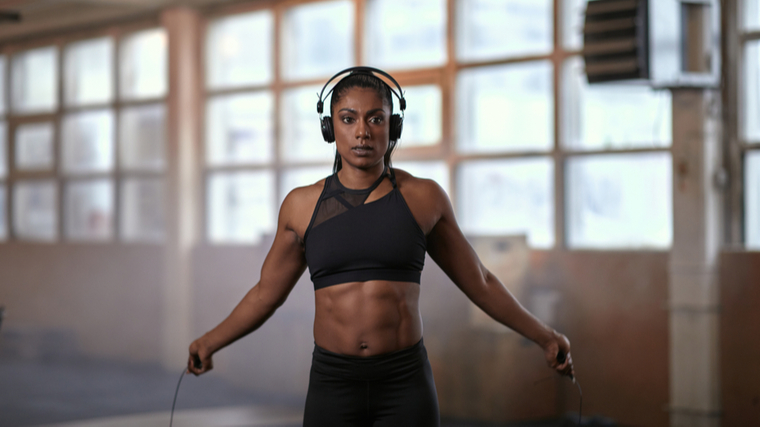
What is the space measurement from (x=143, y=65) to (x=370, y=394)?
5.47 meters

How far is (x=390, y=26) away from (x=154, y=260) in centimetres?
278

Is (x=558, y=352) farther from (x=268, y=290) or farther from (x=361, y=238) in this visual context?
(x=268, y=290)

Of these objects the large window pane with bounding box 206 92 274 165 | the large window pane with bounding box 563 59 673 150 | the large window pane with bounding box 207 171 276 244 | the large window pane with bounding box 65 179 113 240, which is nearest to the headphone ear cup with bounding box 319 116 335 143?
the large window pane with bounding box 563 59 673 150

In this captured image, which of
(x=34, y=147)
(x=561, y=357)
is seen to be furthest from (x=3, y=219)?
(x=561, y=357)

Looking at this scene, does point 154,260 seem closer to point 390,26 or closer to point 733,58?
point 390,26

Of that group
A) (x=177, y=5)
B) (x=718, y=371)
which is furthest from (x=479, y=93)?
(x=177, y=5)

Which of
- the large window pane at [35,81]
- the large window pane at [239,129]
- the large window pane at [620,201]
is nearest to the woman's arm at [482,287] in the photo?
the large window pane at [620,201]

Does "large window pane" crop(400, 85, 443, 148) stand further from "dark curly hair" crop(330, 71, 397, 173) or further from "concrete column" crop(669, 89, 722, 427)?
"dark curly hair" crop(330, 71, 397, 173)

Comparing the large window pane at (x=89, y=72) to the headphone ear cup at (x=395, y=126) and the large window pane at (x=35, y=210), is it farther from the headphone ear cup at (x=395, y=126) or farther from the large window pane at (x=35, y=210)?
the headphone ear cup at (x=395, y=126)

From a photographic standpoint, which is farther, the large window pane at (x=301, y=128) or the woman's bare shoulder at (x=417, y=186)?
the large window pane at (x=301, y=128)

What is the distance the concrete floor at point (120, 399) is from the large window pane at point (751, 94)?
1.84 metres

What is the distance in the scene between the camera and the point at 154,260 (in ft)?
20.8

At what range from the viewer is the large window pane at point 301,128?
5625mm

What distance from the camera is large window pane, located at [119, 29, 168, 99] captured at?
639cm
